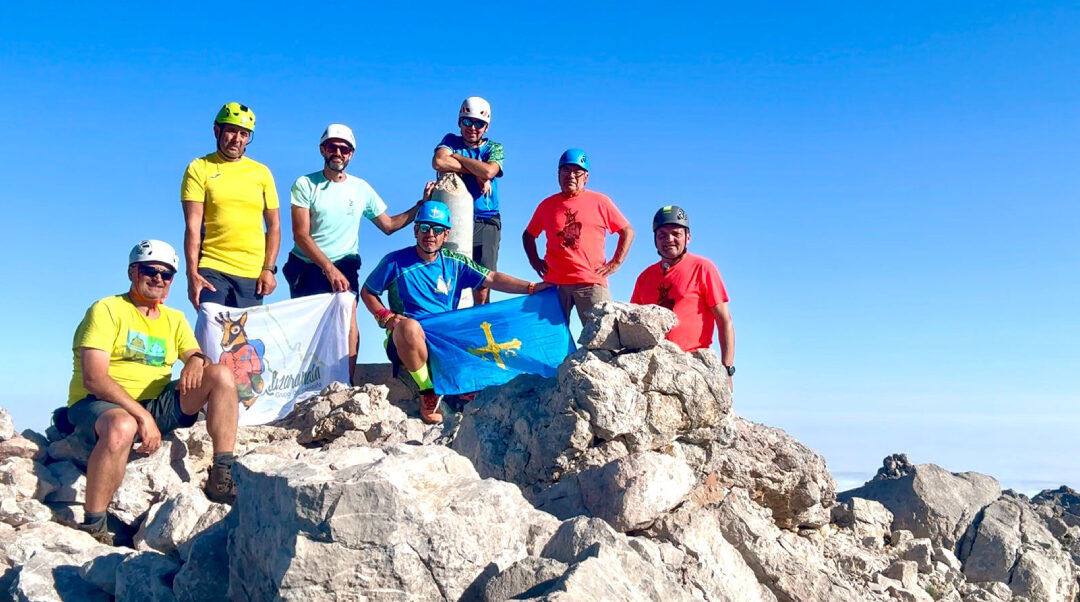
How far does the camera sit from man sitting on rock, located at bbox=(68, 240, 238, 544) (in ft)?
27.8

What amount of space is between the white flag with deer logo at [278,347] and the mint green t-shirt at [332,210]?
0.67m

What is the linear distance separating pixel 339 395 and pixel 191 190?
9.38 ft

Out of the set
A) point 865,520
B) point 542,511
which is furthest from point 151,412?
point 865,520

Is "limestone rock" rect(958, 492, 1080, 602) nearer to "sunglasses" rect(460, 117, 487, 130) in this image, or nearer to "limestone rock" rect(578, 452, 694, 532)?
"limestone rock" rect(578, 452, 694, 532)

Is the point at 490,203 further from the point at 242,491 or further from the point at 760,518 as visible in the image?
the point at 242,491

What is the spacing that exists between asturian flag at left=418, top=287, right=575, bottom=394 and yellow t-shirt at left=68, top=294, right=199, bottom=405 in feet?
9.33

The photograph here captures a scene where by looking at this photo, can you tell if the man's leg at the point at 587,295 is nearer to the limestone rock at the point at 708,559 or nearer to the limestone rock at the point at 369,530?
the limestone rock at the point at 708,559

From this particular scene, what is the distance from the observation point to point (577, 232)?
1161 cm

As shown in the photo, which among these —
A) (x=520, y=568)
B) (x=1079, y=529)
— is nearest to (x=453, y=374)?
(x=520, y=568)

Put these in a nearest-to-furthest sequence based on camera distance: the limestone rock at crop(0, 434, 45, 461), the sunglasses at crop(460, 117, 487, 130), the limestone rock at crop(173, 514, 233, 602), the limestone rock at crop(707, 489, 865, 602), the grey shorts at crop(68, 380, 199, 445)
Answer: the limestone rock at crop(173, 514, 233, 602) → the limestone rock at crop(707, 489, 865, 602) → the grey shorts at crop(68, 380, 199, 445) → the limestone rock at crop(0, 434, 45, 461) → the sunglasses at crop(460, 117, 487, 130)

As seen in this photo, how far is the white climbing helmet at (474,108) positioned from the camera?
40.1 ft

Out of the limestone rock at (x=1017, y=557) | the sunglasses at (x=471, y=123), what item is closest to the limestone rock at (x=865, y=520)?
the limestone rock at (x=1017, y=557)

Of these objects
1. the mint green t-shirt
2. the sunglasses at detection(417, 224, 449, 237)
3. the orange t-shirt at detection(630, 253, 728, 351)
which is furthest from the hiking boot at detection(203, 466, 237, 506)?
the orange t-shirt at detection(630, 253, 728, 351)

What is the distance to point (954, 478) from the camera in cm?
1336
